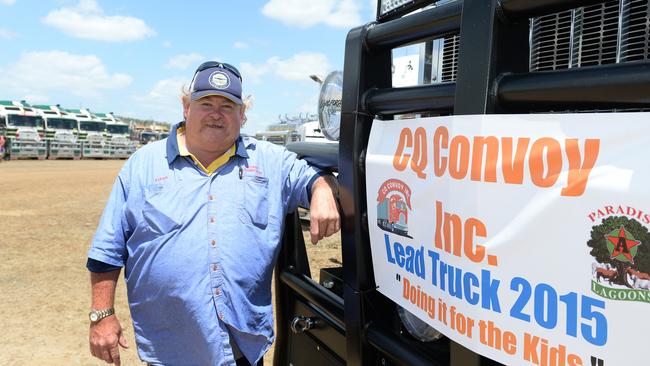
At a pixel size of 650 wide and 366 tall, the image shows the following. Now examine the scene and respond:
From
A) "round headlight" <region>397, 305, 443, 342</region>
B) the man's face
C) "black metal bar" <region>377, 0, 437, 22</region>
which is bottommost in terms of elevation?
"round headlight" <region>397, 305, 443, 342</region>

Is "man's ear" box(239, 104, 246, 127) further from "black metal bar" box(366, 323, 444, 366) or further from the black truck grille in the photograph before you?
the black truck grille

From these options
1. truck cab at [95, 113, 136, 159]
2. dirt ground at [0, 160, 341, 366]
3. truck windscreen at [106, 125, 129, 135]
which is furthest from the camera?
truck windscreen at [106, 125, 129, 135]

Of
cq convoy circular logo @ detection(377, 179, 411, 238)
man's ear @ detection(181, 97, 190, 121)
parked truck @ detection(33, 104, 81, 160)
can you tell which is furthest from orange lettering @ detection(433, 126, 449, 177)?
parked truck @ detection(33, 104, 81, 160)

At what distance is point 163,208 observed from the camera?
94.1 inches

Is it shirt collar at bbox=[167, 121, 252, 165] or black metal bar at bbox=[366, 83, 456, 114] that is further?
shirt collar at bbox=[167, 121, 252, 165]

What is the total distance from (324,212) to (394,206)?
58 cm

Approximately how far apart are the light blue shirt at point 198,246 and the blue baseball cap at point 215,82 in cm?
26

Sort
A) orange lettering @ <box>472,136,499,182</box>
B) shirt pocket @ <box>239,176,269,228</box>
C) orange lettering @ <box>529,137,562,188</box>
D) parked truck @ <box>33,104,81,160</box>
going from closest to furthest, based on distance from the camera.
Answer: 1. orange lettering @ <box>529,137,562,188</box>
2. orange lettering @ <box>472,136,499,182</box>
3. shirt pocket @ <box>239,176,269,228</box>
4. parked truck @ <box>33,104,81,160</box>

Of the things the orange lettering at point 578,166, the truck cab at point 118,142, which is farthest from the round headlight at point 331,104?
the truck cab at point 118,142

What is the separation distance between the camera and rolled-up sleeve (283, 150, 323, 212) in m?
2.42

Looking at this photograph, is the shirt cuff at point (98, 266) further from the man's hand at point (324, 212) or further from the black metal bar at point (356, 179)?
the black metal bar at point (356, 179)

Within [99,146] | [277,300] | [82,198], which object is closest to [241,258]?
[277,300]

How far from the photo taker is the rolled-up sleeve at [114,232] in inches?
95.6

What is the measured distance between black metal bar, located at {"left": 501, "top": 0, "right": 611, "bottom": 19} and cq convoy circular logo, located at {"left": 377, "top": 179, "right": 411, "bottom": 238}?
1.67 ft
